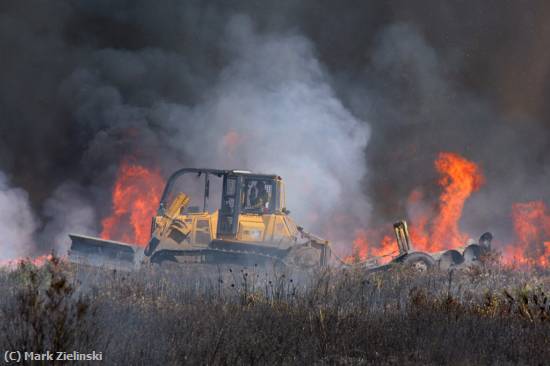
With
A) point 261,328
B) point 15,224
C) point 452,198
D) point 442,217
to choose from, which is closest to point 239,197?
point 261,328

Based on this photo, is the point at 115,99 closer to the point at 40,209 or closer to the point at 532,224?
the point at 40,209

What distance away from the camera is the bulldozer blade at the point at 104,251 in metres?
13.9

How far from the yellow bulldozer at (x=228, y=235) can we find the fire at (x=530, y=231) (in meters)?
11.0

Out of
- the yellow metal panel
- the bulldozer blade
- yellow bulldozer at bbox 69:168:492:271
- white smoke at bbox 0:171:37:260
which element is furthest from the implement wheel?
white smoke at bbox 0:171:37:260

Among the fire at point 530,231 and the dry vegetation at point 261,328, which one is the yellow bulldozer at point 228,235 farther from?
the fire at point 530,231

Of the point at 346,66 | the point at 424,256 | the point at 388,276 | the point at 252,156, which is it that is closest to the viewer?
the point at 388,276

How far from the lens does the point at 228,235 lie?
14594 mm

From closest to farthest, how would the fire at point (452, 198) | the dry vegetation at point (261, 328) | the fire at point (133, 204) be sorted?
the dry vegetation at point (261, 328)
the fire at point (133, 204)
the fire at point (452, 198)

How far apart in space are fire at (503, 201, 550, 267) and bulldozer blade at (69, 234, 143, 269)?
46.8 ft

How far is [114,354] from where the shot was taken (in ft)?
17.4

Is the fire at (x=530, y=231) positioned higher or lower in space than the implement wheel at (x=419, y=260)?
higher

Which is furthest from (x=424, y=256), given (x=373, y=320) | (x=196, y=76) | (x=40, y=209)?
(x=196, y=76)

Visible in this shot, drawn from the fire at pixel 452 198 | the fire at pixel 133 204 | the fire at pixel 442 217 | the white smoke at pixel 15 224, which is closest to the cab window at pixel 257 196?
the fire at pixel 133 204

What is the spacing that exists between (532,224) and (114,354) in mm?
22959
